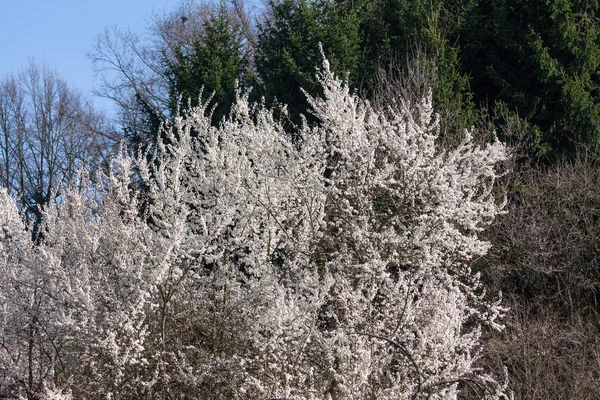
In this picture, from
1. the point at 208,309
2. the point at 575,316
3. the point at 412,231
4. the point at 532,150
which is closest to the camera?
the point at 412,231

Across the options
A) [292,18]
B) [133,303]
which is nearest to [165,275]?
[133,303]

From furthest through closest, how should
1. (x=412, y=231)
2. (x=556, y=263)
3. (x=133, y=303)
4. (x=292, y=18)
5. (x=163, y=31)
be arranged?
1. (x=163, y=31)
2. (x=292, y=18)
3. (x=556, y=263)
4. (x=412, y=231)
5. (x=133, y=303)

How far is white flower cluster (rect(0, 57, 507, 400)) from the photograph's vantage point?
24.3 feet

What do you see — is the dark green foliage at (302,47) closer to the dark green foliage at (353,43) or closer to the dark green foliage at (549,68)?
the dark green foliage at (353,43)

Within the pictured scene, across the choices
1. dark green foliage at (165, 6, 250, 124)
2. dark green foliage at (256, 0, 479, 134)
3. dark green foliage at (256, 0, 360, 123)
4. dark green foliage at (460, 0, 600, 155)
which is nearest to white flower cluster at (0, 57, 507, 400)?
dark green foliage at (460, 0, 600, 155)

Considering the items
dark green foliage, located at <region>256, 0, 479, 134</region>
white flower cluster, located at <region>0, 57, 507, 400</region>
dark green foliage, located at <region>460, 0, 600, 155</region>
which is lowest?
white flower cluster, located at <region>0, 57, 507, 400</region>

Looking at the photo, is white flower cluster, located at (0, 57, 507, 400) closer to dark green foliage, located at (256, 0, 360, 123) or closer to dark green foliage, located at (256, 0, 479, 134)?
dark green foliage, located at (256, 0, 479, 134)

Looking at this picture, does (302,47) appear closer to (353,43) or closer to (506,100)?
(353,43)

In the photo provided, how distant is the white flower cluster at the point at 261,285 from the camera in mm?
7410

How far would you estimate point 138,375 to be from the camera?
7.80 metres

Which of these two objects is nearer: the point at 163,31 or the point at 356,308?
the point at 356,308

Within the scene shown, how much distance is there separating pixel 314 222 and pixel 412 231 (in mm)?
1081

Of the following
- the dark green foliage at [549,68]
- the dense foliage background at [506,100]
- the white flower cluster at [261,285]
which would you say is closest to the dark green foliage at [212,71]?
the dense foliage background at [506,100]

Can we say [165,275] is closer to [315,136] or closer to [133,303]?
[133,303]
